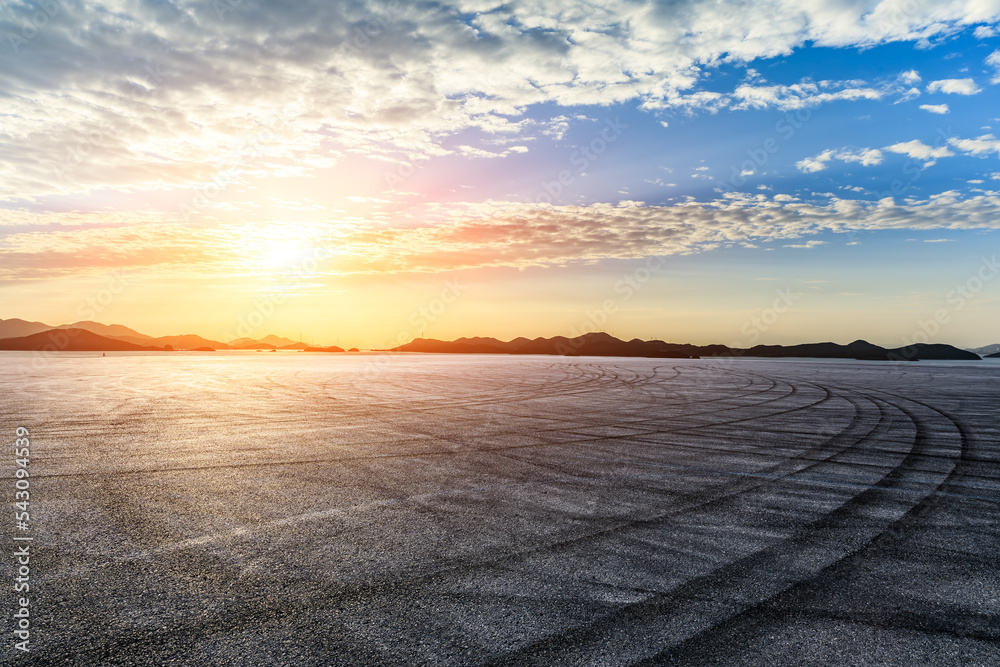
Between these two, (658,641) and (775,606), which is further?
(775,606)

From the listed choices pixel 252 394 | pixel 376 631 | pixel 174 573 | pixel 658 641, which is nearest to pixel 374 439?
pixel 174 573

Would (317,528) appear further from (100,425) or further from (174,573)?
(100,425)

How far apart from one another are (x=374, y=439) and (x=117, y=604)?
683 cm

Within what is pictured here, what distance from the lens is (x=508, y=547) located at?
4.96 meters

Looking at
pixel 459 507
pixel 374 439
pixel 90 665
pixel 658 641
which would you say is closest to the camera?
pixel 90 665

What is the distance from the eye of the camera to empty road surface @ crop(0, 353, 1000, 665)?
3.37m

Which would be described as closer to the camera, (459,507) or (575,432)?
(459,507)

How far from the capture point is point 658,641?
3.35 meters

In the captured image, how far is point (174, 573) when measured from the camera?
4344 millimetres

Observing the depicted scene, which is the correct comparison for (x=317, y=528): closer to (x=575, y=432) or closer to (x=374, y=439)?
(x=374, y=439)

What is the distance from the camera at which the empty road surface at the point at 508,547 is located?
3.37m

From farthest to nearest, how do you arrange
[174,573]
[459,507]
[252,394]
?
[252,394], [459,507], [174,573]

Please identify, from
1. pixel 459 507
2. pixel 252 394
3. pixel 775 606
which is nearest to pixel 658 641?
pixel 775 606

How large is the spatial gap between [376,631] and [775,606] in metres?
2.71
